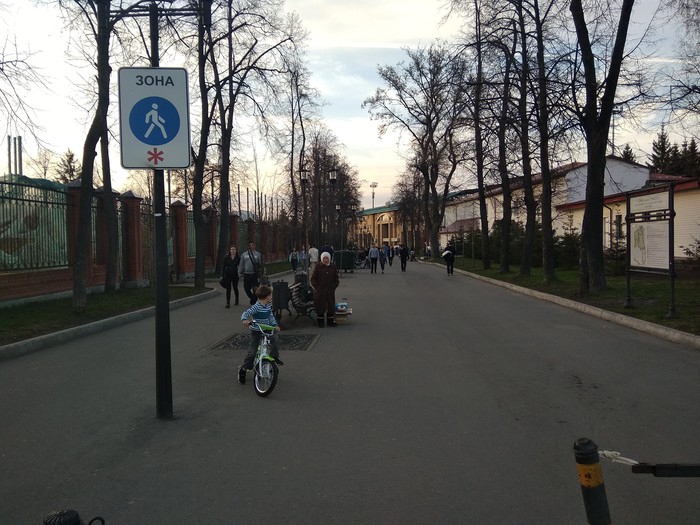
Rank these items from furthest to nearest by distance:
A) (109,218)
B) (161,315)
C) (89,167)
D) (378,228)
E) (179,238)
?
(378,228) → (179,238) → (109,218) → (89,167) → (161,315)

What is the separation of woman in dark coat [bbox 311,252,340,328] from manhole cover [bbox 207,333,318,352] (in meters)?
1.15

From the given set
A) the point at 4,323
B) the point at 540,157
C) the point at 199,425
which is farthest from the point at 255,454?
the point at 540,157

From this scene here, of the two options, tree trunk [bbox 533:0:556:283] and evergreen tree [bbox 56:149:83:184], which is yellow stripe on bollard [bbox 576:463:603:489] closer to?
tree trunk [bbox 533:0:556:283]

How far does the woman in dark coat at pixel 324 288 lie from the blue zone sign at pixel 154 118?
6838 mm

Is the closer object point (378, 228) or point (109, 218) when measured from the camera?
point (109, 218)

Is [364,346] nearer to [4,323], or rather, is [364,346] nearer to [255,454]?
[255,454]

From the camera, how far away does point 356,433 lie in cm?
567

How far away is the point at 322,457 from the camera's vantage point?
5035 millimetres

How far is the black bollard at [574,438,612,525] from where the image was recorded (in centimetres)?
280

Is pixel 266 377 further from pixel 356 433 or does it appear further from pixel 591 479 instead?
pixel 591 479

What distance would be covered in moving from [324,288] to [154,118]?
24.1 feet

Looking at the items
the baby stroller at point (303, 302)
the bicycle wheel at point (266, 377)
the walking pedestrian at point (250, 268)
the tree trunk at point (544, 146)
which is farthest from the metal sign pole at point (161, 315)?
the tree trunk at point (544, 146)

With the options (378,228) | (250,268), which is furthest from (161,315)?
(378,228)

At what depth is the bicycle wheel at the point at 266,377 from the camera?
703cm
